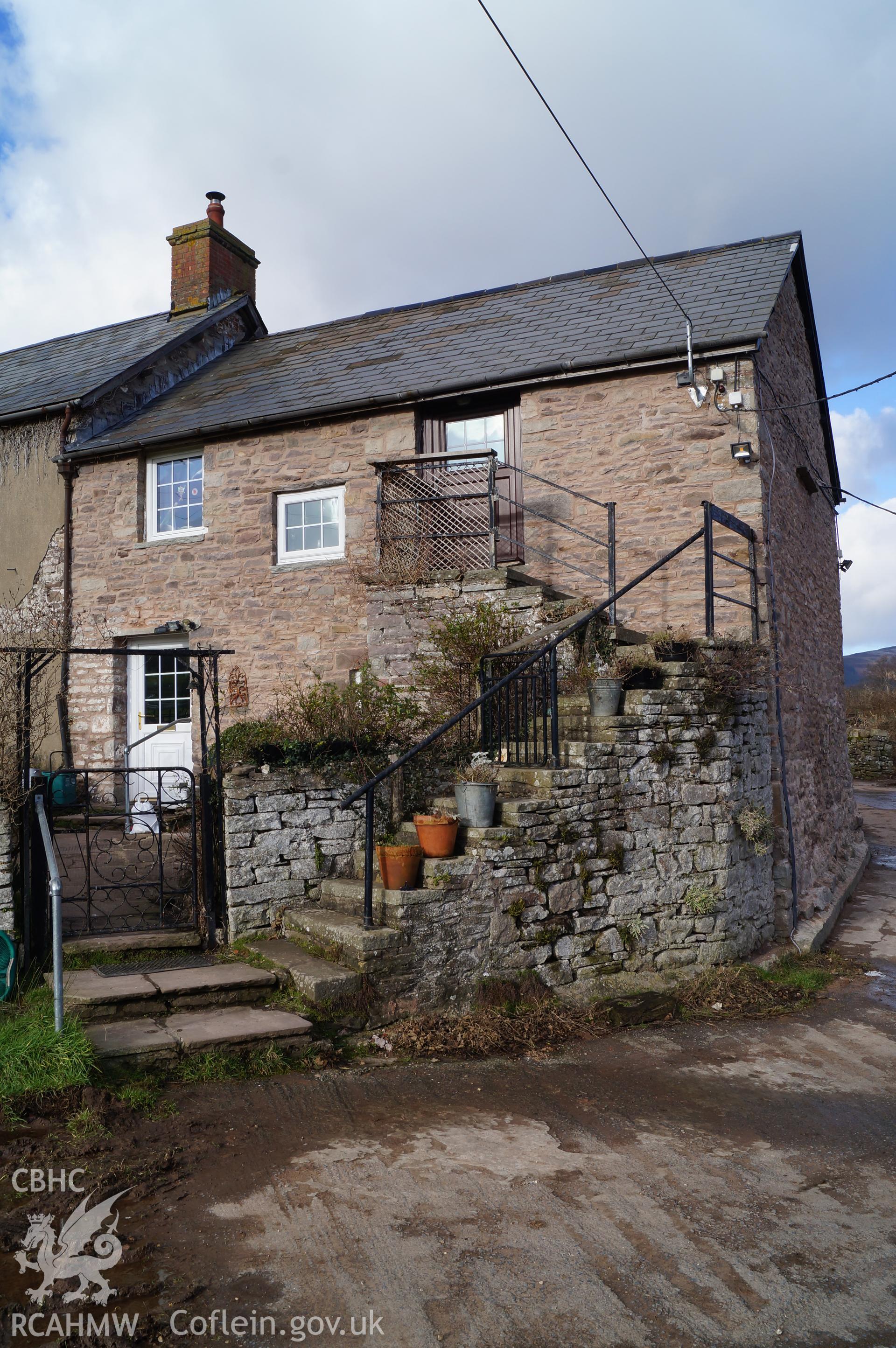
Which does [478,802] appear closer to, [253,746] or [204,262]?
[253,746]

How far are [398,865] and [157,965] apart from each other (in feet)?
5.43

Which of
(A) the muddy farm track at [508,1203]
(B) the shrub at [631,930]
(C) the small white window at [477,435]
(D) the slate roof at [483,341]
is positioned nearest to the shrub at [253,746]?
(A) the muddy farm track at [508,1203]

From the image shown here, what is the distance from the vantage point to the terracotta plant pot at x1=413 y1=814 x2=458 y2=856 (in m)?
5.79

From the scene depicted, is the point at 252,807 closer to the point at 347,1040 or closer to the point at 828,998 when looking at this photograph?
the point at 347,1040

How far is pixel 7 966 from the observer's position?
535 cm

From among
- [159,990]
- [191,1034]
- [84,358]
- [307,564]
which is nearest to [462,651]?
[307,564]

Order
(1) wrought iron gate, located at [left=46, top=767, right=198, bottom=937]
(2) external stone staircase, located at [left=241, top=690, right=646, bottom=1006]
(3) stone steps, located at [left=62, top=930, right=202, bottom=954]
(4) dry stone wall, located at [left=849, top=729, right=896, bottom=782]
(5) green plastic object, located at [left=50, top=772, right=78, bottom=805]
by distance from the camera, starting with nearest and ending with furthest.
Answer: (2) external stone staircase, located at [left=241, top=690, right=646, bottom=1006]
(3) stone steps, located at [left=62, top=930, right=202, bottom=954]
(1) wrought iron gate, located at [left=46, top=767, right=198, bottom=937]
(5) green plastic object, located at [left=50, top=772, right=78, bottom=805]
(4) dry stone wall, located at [left=849, top=729, right=896, bottom=782]

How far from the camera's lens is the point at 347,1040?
5219 mm

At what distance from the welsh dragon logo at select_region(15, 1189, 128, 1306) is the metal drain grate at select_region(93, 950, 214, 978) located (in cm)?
220

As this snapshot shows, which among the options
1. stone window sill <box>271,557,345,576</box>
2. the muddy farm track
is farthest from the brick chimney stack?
the muddy farm track

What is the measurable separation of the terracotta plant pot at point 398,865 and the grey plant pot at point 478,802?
48 centimetres

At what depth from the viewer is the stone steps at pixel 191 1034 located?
4578 millimetres

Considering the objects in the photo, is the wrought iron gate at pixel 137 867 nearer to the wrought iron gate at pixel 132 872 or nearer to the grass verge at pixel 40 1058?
the wrought iron gate at pixel 132 872

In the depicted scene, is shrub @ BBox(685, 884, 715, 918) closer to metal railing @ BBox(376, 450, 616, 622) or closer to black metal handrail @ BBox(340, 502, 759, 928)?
black metal handrail @ BBox(340, 502, 759, 928)
